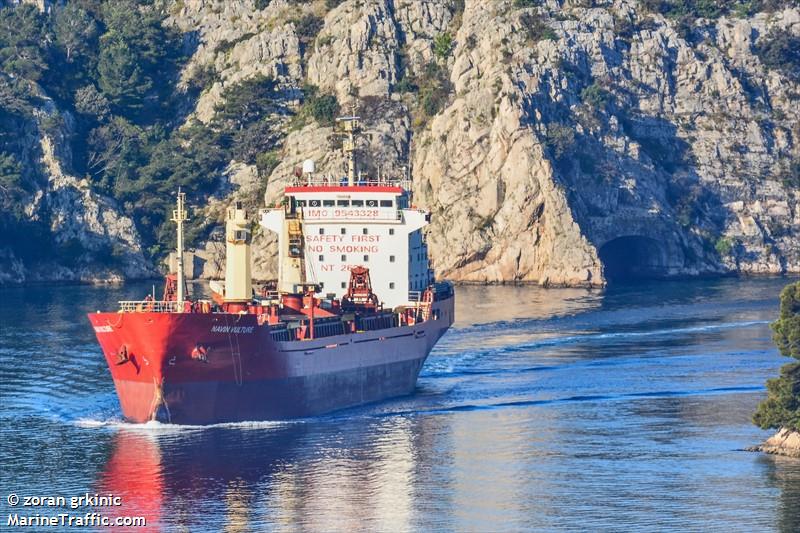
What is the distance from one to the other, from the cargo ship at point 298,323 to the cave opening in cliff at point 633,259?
2380 inches

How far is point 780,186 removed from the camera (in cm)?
17488

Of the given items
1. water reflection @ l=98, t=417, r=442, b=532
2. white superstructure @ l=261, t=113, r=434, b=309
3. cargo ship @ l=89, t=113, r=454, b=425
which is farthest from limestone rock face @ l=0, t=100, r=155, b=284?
water reflection @ l=98, t=417, r=442, b=532

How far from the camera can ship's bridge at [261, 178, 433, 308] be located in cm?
10119

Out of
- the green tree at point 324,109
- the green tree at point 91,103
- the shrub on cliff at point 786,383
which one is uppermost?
the green tree at point 91,103

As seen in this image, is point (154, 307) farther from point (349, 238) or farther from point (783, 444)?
point (783, 444)

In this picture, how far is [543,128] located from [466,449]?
8814 centimetres

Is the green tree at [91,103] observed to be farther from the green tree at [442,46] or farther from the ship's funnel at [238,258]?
the ship's funnel at [238,258]

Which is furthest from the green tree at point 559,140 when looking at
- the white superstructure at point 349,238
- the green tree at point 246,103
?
the white superstructure at point 349,238

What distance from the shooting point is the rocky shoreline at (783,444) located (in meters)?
75.2

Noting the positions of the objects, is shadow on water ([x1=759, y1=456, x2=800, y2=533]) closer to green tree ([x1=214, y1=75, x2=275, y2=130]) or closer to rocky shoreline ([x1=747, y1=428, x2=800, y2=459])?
rocky shoreline ([x1=747, y1=428, x2=800, y2=459])

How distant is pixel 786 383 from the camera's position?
74.6 m

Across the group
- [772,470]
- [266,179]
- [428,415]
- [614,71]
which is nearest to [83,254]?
[266,179]

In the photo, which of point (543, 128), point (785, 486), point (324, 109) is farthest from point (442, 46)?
point (785, 486)

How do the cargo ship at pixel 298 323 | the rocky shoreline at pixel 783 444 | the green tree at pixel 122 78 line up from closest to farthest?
1. the rocky shoreline at pixel 783 444
2. the cargo ship at pixel 298 323
3. the green tree at pixel 122 78
